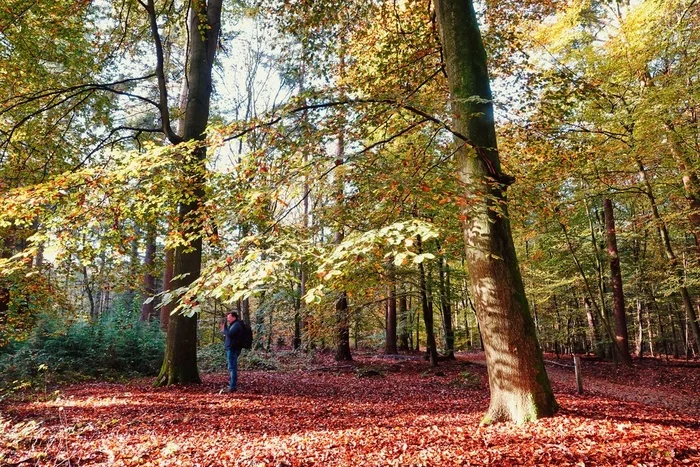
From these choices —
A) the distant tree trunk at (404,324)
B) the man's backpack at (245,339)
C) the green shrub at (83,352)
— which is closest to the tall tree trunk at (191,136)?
the man's backpack at (245,339)

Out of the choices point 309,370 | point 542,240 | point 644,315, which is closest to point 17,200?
point 309,370

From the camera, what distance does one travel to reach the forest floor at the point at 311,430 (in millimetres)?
3871

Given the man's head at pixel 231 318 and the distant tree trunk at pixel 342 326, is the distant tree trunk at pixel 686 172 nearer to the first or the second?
the distant tree trunk at pixel 342 326

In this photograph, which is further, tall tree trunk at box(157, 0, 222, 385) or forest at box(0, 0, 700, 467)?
tall tree trunk at box(157, 0, 222, 385)

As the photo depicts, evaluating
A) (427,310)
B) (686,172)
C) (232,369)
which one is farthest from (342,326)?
(686,172)

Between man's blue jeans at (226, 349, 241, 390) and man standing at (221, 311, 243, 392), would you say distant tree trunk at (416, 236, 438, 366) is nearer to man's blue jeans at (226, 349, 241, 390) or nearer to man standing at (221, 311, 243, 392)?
man standing at (221, 311, 243, 392)

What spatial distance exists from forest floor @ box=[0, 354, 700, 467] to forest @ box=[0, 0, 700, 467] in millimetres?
46

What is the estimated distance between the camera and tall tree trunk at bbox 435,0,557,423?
4.60 metres

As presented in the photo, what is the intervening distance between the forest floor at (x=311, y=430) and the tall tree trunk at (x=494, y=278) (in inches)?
11.6

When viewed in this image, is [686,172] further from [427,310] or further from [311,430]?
[311,430]

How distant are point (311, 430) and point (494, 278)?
123 inches

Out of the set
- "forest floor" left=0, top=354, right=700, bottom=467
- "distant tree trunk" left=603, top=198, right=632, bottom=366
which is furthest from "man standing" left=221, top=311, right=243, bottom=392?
"distant tree trunk" left=603, top=198, right=632, bottom=366

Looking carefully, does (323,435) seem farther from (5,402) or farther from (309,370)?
(309,370)

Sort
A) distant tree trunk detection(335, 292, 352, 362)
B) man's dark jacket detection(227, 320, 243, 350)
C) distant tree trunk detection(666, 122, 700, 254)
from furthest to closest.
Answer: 1. distant tree trunk detection(335, 292, 352, 362)
2. distant tree trunk detection(666, 122, 700, 254)
3. man's dark jacket detection(227, 320, 243, 350)
